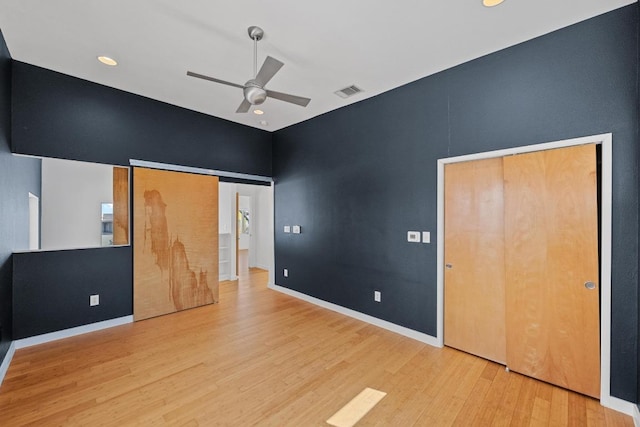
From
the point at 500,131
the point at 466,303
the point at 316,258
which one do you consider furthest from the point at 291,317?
the point at 500,131

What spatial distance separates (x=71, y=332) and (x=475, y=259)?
481 centimetres

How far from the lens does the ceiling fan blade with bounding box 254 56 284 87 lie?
2153 millimetres

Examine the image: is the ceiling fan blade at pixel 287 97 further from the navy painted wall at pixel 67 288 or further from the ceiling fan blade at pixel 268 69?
the navy painted wall at pixel 67 288

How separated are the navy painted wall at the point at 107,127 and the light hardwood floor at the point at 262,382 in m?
2.35

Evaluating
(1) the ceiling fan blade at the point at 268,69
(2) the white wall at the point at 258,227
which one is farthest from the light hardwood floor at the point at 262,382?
(2) the white wall at the point at 258,227

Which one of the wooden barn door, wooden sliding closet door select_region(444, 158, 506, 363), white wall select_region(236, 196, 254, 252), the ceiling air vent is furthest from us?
white wall select_region(236, 196, 254, 252)

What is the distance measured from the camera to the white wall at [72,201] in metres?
3.29

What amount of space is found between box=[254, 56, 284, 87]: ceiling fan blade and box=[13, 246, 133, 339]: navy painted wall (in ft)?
10.0

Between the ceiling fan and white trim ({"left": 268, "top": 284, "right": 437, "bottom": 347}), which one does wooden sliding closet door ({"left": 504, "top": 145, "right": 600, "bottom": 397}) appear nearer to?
white trim ({"left": 268, "top": 284, "right": 437, "bottom": 347})

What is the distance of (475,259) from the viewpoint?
9.68 ft

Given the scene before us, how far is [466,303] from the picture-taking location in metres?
3.00

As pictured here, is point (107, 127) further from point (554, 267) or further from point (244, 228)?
point (244, 228)

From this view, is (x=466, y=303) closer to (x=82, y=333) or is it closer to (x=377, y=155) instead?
(x=377, y=155)

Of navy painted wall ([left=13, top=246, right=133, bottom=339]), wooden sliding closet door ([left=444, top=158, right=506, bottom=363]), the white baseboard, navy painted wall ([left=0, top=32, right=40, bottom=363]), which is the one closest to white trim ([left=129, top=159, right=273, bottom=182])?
navy painted wall ([left=0, top=32, right=40, bottom=363])
